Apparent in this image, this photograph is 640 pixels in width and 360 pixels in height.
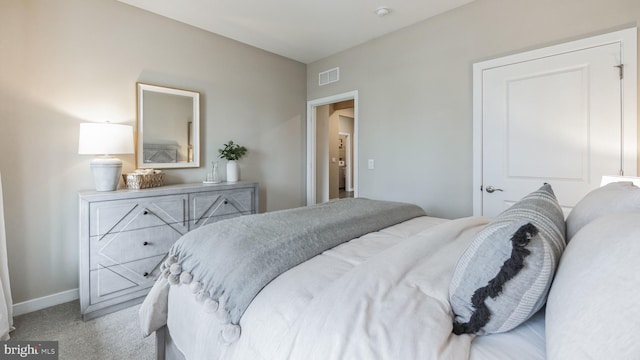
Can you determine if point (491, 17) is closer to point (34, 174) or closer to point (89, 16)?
point (89, 16)

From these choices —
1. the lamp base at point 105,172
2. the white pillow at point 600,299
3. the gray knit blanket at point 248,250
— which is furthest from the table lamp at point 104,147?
the white pillow at point 600,299

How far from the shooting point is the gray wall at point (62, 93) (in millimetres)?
2176

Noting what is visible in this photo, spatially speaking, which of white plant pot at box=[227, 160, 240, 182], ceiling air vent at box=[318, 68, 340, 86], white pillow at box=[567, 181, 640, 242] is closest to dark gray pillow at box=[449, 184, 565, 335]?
Result: white pillow at box=[567, 181, 640, 242]

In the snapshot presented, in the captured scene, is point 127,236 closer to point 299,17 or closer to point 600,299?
point 299,17

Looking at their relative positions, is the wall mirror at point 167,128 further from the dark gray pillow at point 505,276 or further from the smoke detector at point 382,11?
the dark gray pillow at point 505,276

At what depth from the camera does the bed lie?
0.51m

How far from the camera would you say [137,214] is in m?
2.33

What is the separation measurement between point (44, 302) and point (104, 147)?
4.48 feet

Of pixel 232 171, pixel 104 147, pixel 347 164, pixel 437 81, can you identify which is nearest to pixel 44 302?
pixel 104 147

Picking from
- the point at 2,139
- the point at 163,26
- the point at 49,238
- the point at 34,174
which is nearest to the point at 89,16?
the point at 163,26

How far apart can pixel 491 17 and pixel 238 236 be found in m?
2.85

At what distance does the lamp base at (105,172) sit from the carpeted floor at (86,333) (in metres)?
1.01

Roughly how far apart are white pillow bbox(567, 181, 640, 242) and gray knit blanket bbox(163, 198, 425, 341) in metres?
0.87

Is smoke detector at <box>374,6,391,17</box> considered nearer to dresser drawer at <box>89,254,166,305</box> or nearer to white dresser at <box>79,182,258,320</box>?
white dresser at <box>79,182,258,320</box>
